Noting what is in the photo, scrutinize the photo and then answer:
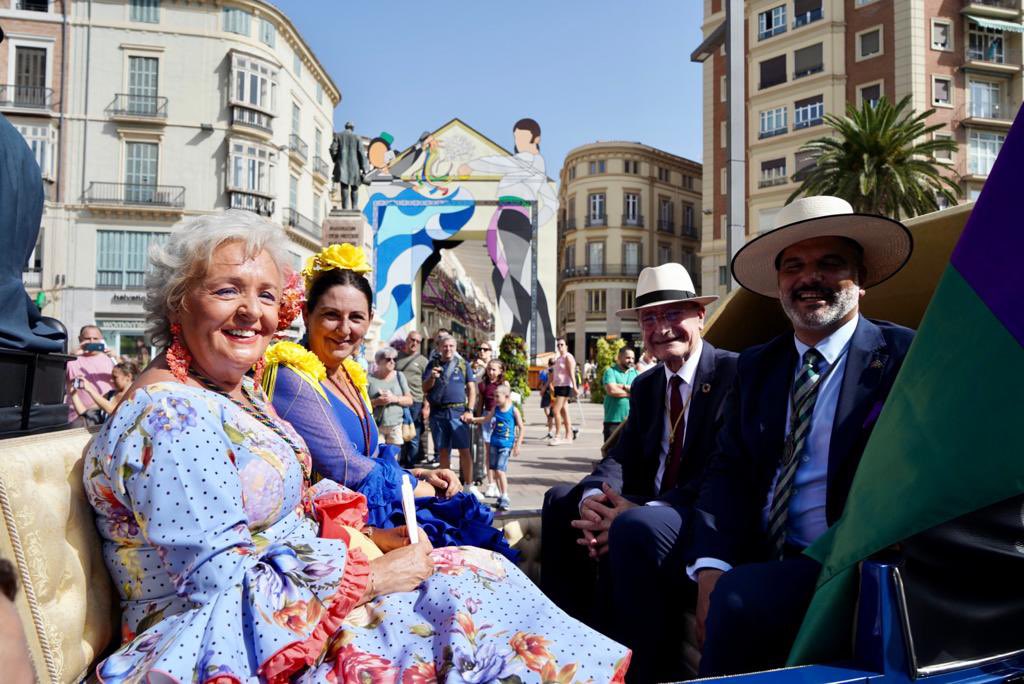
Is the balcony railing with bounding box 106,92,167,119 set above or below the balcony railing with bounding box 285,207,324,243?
above

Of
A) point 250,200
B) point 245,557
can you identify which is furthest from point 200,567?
point 250,200

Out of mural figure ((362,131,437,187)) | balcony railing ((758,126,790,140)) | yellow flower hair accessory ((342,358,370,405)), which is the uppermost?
balcony railing ((758,126,790,140))

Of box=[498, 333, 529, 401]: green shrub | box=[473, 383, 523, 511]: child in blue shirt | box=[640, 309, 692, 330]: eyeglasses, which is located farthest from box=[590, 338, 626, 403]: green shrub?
box=[640, 309, 692, 330]: eyeglasses

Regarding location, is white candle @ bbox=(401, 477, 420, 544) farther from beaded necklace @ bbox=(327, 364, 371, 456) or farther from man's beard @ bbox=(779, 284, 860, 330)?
man's beard @ bbox=(779, 284, 860, 330)

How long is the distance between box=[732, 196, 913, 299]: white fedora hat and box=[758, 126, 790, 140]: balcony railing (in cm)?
3642

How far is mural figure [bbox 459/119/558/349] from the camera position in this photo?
2939cm

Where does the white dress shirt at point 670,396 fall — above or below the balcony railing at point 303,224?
below

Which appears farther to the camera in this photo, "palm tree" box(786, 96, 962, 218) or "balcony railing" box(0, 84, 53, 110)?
"balcony railing" box(0, 84, 53, 110)

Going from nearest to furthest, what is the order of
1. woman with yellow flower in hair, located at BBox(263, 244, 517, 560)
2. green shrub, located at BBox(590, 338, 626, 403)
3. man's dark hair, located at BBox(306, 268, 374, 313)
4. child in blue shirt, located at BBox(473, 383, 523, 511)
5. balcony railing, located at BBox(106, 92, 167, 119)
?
woman with yellow flower in hair, located at BBox(263, 244, 517, 560), man's dark hair, located at BBox(306, 268, 374, 313), child in blue shirt, located at BBox(473, 383, 523, 511), green shrub, located at BBox(590, 338, 626, 403), balcony railing, located at BBox(106, 92, 167, 119)

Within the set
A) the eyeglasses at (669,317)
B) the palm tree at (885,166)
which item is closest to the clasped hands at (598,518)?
the eyeglasses at (669,317)

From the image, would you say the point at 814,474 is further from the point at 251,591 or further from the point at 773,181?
the point at 773,181

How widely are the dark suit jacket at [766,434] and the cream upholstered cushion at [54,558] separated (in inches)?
69.2

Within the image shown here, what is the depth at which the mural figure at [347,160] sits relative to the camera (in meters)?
19.4

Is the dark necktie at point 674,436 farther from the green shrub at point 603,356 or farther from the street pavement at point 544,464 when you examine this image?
the green shrub at point 603,356
